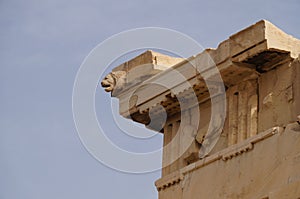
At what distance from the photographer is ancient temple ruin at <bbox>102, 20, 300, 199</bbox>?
66.1 feet

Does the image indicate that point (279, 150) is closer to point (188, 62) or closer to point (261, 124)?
point (261, 124)

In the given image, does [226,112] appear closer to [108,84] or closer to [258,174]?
[258,174]

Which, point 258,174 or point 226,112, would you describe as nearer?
point 258,174

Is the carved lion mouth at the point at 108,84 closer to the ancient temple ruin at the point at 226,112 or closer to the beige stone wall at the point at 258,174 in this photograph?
the ancient temple ruin at the point at 226,112

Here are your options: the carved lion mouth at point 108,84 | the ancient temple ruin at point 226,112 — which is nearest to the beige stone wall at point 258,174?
the ancient temple ruin at point 226,112

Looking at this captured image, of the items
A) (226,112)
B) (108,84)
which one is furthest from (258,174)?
(108,84)

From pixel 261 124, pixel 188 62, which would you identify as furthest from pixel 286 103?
pixel 188 62

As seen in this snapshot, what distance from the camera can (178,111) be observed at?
2248 centimetres

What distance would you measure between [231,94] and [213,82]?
1.10 feet

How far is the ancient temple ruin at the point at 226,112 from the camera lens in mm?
20141

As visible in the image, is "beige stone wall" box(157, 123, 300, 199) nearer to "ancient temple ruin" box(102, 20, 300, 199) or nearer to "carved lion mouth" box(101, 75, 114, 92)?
"ancient temple ruin" box(102, 20, 300, 199)

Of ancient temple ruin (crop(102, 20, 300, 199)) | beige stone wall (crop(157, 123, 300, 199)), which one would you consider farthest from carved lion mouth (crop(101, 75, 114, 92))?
beige stone wall (crop(157, 123, 300, 199))

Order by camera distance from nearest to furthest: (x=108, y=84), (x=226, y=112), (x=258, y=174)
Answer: (x=258, y=174)
(x=226, y=112)
(x=108, y=84)

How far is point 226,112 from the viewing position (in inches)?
846
